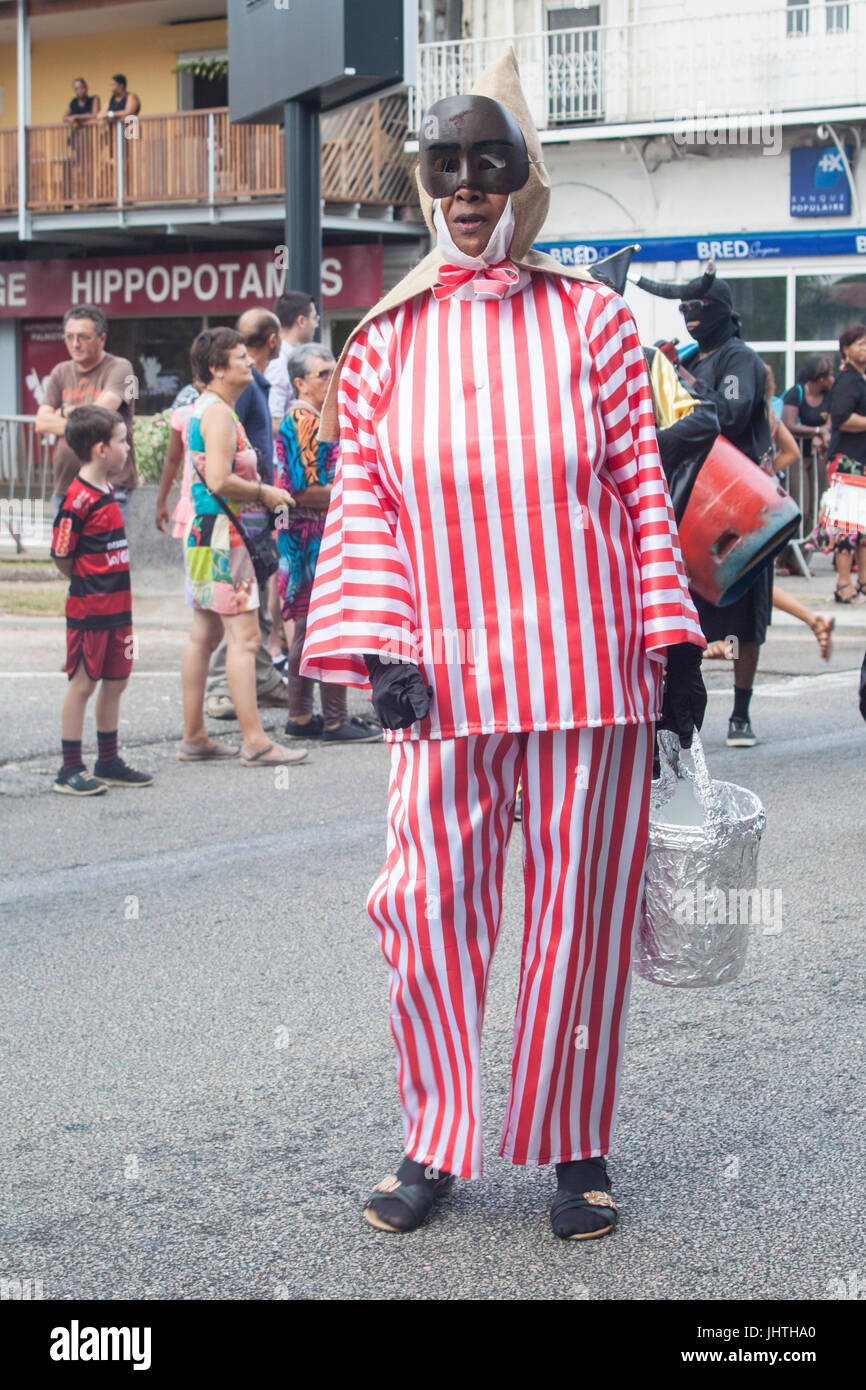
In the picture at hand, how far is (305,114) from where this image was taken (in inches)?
366

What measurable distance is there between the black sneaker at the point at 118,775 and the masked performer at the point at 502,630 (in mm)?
3972

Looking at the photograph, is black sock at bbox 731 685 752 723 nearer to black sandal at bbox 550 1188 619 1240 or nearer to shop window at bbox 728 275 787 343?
black sandal at bbox 550 1188 619 1240

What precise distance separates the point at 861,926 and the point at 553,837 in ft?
7.33

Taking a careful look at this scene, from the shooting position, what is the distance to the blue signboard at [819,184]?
1981 centimetres

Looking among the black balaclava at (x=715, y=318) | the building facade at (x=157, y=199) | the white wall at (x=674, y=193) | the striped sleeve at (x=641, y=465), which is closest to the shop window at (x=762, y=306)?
the white wall at (x=674, y=193)

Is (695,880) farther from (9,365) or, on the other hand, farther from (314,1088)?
(9,365)

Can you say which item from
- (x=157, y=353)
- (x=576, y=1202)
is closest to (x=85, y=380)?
(x=576, y=1202)

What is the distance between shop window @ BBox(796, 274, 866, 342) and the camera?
19969 mm

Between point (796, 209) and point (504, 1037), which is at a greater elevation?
point (796, 209)

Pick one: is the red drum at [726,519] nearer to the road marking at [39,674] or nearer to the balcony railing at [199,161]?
the road marking at [39,674]

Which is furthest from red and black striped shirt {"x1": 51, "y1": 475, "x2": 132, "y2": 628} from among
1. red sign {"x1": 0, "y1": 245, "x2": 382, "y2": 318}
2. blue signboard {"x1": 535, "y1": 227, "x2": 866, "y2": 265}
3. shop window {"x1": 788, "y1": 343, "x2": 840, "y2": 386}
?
red sign {"x1": 0, "y1": 245, "x2": 382, "y2": 318}
